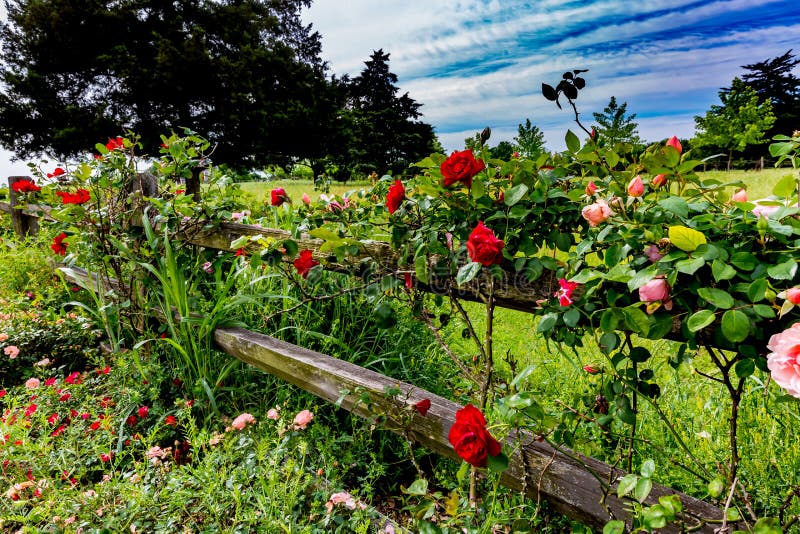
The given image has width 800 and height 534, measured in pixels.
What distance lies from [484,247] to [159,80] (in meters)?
21.4

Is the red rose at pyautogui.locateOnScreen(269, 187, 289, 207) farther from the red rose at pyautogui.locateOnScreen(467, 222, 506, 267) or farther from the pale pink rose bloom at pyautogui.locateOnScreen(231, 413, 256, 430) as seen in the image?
the red rose at pyautogui.locateOnScreen(467, 222, 506, 267)

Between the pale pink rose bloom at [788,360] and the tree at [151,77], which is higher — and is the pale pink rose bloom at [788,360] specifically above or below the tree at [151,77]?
below

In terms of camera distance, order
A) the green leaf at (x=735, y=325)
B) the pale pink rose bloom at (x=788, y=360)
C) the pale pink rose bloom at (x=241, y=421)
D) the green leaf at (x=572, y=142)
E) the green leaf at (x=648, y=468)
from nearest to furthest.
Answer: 1. the pale pink rose bloom at (x=788, y=360)
2. the green leaf at (x=735, y=325)
3. the green leaf at (x=648, y=468)
4. the green leaf at (x=572, y=142)
5. the pale pink rose bloom at (x=241, y=421)

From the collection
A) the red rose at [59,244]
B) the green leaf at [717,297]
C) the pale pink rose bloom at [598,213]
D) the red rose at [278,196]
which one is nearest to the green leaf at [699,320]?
the green leaf at [717,297]

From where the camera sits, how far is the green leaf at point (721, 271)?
3.06ft

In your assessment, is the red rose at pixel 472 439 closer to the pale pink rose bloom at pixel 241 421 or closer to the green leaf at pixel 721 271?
the green leaf at pixel 721 271

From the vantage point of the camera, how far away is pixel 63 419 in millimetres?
2521

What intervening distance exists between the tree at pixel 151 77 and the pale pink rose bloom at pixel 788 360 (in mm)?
20039

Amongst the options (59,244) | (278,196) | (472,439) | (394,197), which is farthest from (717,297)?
(59,244)

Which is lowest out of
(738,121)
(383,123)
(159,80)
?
(738,121)

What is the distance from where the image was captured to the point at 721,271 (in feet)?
3.11

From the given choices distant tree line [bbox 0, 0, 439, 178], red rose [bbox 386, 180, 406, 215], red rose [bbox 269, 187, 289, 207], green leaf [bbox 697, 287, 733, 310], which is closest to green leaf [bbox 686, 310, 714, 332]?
green leaf [bbox 697, 287, 733, 310]

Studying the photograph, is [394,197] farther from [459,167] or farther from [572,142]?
[572,142]

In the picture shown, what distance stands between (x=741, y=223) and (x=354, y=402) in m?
1.47
